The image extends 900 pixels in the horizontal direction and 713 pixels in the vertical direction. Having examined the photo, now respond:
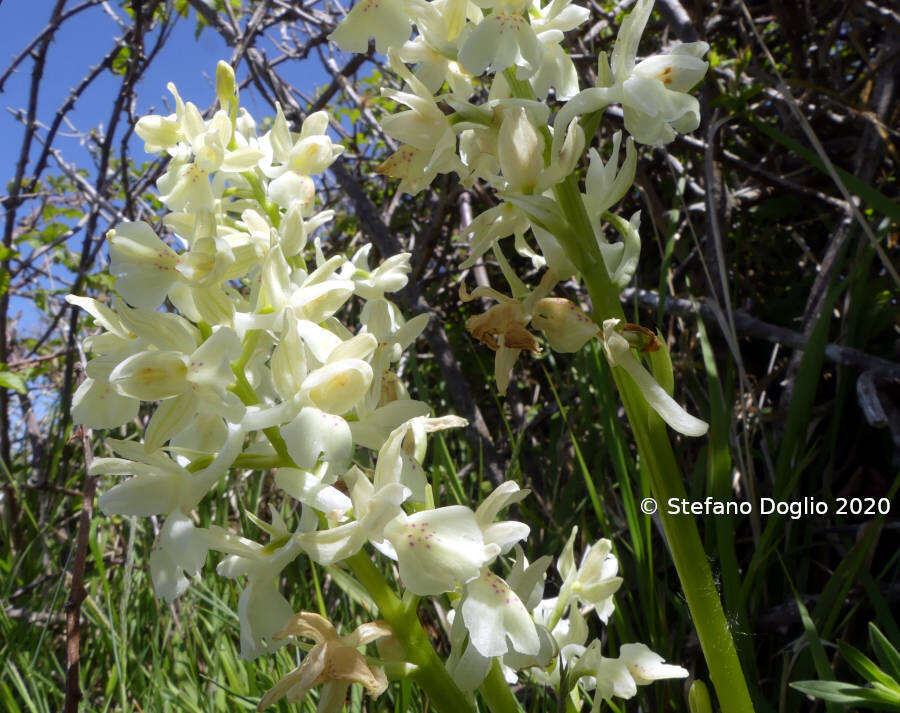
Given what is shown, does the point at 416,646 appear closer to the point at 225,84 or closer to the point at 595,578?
the point at 595,578

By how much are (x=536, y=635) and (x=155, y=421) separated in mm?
416

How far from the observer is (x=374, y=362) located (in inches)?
30.9

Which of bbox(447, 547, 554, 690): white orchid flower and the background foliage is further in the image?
the background foliage

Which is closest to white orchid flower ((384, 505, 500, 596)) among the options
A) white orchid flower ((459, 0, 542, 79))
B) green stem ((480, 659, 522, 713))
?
green stem ((480, 659, 522, 713))

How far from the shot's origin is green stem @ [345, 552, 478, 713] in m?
0.67

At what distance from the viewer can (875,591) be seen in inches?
40.4

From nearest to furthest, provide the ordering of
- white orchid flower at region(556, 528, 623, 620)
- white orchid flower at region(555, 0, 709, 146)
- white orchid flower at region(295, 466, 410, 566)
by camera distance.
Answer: white orchid flower at region(295, 466, 410, 566)
white orchid flower at region(555, 0, 709, 146)
white orchid flower at region(556, 528, 623, 620)

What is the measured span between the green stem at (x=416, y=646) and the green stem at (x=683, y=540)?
0.79 feet

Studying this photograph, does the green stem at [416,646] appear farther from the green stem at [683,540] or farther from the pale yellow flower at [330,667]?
the green stem at [683,540]

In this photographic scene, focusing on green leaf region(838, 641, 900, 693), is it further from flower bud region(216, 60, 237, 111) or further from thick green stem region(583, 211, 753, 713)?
flower bud region(216, 60, 237, 111)

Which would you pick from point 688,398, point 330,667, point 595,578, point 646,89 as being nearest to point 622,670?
point 595,578

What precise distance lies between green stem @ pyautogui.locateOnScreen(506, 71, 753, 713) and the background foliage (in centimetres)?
21

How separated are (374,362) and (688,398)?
131cm

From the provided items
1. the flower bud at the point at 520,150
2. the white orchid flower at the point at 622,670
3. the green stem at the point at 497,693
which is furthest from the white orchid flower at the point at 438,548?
the flower bud at the point at 520,150
